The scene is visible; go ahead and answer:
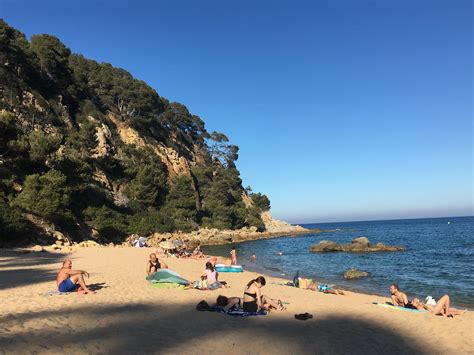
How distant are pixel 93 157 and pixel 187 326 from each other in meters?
41.0

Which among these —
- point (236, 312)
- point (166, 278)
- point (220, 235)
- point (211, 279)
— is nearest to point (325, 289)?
point (211, 279)

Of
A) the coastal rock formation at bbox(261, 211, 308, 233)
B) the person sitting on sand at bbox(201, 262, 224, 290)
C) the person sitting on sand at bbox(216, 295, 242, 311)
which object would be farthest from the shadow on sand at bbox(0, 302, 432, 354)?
the coastal rock formation at bbox(261, 211, 308, 233)

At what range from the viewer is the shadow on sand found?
20.3 ft

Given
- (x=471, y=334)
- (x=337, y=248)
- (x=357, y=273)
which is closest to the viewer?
(x=471, y=334)

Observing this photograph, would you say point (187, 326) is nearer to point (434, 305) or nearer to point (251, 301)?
point (251, 301)

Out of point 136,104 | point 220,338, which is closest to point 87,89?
point 136,104

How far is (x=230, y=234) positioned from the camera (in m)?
59.5

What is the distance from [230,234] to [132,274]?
44.4 metres

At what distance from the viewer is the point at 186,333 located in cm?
733

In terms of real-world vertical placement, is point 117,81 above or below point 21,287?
above

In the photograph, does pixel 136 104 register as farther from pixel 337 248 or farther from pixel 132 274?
pixel 132 274

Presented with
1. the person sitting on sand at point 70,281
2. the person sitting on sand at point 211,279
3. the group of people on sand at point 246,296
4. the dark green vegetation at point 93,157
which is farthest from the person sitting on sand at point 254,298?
the dark green vegetation at point 93,157

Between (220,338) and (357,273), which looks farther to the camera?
(357,273)

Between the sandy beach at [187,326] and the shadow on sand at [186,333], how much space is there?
1 cm
